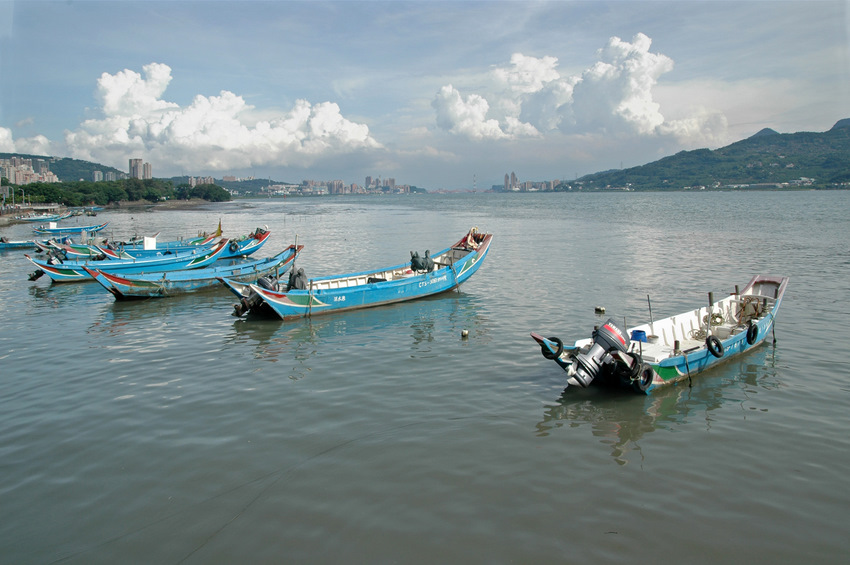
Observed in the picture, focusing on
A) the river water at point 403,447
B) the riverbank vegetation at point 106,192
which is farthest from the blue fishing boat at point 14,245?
the riverbank vegetation at point 106,192

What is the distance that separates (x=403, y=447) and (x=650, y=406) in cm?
568

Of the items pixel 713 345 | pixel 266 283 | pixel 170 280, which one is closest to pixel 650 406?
pixel 713 345

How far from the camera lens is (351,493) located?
8617 millimetres

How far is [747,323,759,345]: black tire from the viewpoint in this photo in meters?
14.5

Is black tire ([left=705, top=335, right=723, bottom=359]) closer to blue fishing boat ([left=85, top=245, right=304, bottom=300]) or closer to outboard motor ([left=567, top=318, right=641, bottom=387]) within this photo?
outboard motor ([left=567, top=318, right=641, bottom=387])

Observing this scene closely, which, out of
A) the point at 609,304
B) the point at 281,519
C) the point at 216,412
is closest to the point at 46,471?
the point at 216,412

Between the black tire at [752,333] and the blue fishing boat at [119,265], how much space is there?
2727 centimetres

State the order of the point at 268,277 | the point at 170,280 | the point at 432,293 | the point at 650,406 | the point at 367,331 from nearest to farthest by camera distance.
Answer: the point at 650,406
the point at 367,331
the point at 268,277
the point at 432,293
the point at 170,280

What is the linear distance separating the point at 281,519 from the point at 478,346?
9402 mm

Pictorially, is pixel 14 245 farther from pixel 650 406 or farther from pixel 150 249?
pixel 650 406

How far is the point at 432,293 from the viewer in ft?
78.8

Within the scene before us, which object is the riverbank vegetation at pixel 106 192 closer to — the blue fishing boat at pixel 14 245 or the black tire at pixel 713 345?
the blue fishing boat at pixel 14 245

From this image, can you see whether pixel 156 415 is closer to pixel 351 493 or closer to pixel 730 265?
pixel 351 493

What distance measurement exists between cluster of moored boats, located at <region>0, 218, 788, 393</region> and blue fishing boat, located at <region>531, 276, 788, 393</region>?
3 cm
